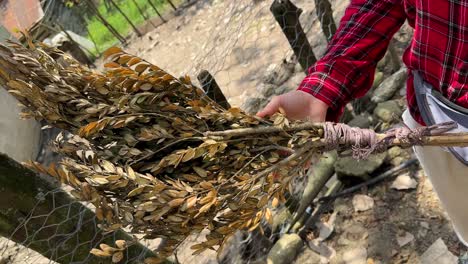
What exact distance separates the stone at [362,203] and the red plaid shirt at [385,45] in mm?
1064

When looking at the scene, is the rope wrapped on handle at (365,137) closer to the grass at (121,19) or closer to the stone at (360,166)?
the stone at (360,166)

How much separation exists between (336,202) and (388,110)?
0.71 metres

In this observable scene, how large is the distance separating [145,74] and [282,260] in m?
1.49

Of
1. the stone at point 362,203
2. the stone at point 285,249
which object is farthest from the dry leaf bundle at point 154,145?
the stone at point 362,203

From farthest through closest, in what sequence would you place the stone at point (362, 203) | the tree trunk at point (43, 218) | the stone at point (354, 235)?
the stone at point (362, 203) → the stone at point (354, 235) → the tree trunk at point (43, 218)

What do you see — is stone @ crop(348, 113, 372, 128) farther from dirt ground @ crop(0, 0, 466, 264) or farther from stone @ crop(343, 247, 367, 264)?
stone @ crop(343, 247, 367, 264)

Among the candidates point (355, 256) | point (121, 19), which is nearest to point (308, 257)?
point (355, 256)

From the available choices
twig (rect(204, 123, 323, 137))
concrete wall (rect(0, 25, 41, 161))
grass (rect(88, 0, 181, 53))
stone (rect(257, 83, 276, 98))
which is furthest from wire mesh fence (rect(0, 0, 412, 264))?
concrete wall (rect(0, 25, 41, 161))

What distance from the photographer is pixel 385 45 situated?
4.76ft

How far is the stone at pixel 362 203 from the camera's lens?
2455mm

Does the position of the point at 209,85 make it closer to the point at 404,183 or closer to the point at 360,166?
the point at 360,166

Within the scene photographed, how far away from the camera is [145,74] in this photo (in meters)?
1.14

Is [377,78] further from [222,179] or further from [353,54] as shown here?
[222,179]

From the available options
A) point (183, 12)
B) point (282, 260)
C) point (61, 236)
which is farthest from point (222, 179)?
point (183, 12)
